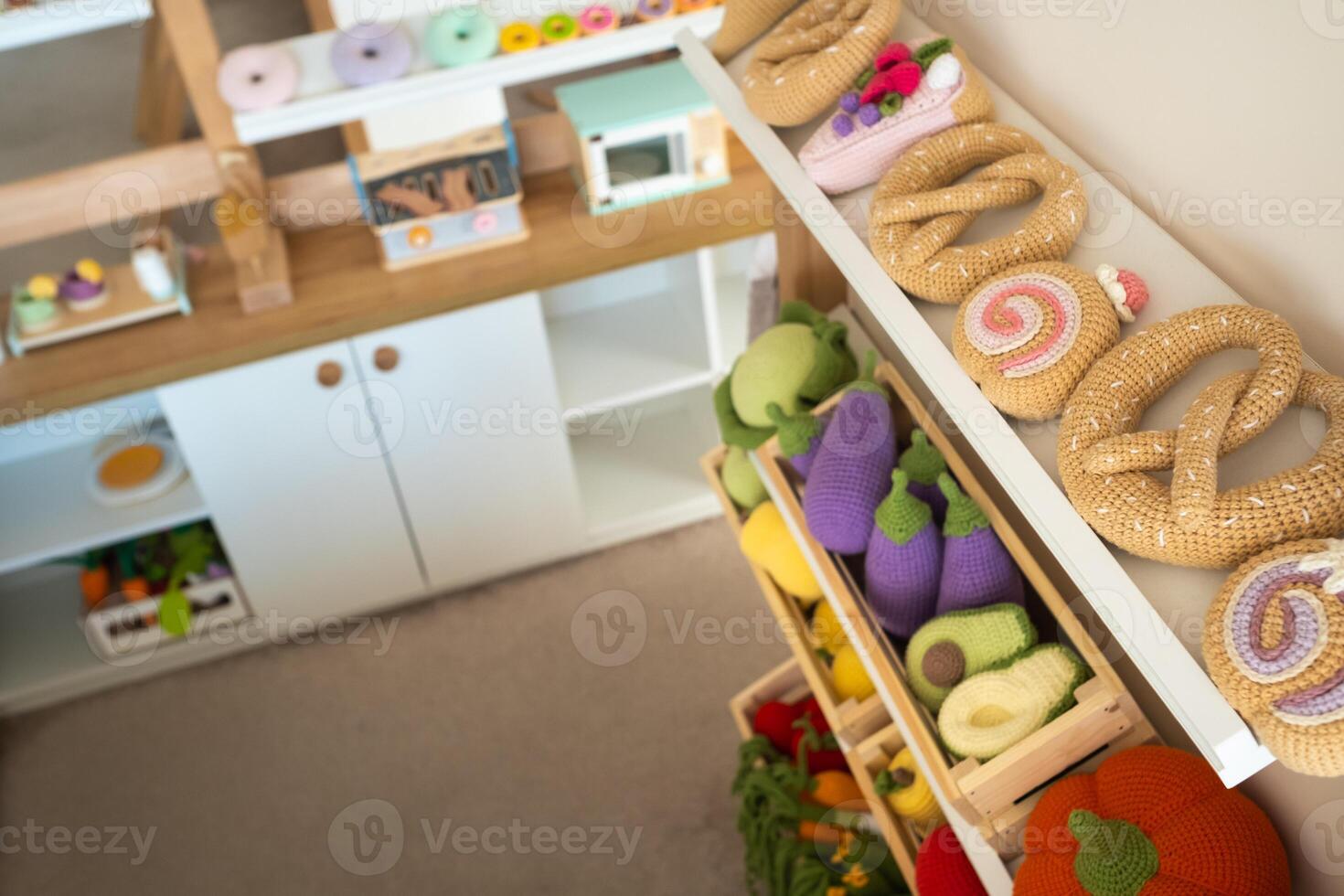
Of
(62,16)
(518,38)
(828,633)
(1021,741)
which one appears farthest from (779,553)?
(62,16)

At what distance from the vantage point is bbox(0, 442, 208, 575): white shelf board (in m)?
1.98

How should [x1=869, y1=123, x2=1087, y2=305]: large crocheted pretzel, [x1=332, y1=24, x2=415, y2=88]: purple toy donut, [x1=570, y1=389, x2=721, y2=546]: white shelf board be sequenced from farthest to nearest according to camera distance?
[x1=570, y1=389, x2=721, y2=546]: white shelf board < [x1=332, y1=24, x2=415, y2=88]: purple toy donut < [x1=869, y1=123, x2=1087, y2=305]: large crocheted pretzel

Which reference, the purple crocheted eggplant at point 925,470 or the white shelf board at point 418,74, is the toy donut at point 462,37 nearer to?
the white shelf board at point 418,74

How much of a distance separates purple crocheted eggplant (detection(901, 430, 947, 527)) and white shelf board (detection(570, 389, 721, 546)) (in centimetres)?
118

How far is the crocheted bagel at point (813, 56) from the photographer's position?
0.94 m

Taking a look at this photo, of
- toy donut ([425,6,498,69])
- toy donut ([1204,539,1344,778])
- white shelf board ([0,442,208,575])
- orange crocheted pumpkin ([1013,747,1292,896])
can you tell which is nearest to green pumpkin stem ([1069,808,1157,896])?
orange crocheted pumpkin ([1013,747,1292,896])

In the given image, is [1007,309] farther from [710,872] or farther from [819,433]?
[710,872]

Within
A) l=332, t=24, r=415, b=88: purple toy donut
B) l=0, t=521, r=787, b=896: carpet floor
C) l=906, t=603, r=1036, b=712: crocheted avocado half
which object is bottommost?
l=0, t=521, r=787, b=896: carpet floor

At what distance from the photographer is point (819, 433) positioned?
119 cm

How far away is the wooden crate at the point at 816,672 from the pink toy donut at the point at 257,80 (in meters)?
0.78

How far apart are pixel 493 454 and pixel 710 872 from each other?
2.66 feet

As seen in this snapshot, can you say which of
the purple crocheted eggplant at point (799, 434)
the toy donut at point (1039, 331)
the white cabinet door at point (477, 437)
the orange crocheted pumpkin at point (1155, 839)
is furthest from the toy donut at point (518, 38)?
the orange crocheted pumpkin at point (1155, 839)

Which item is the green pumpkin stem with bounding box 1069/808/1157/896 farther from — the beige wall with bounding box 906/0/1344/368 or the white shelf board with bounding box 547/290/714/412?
the white shelf board with bounding box 547/290/714/412

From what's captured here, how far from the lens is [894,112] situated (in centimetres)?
89
